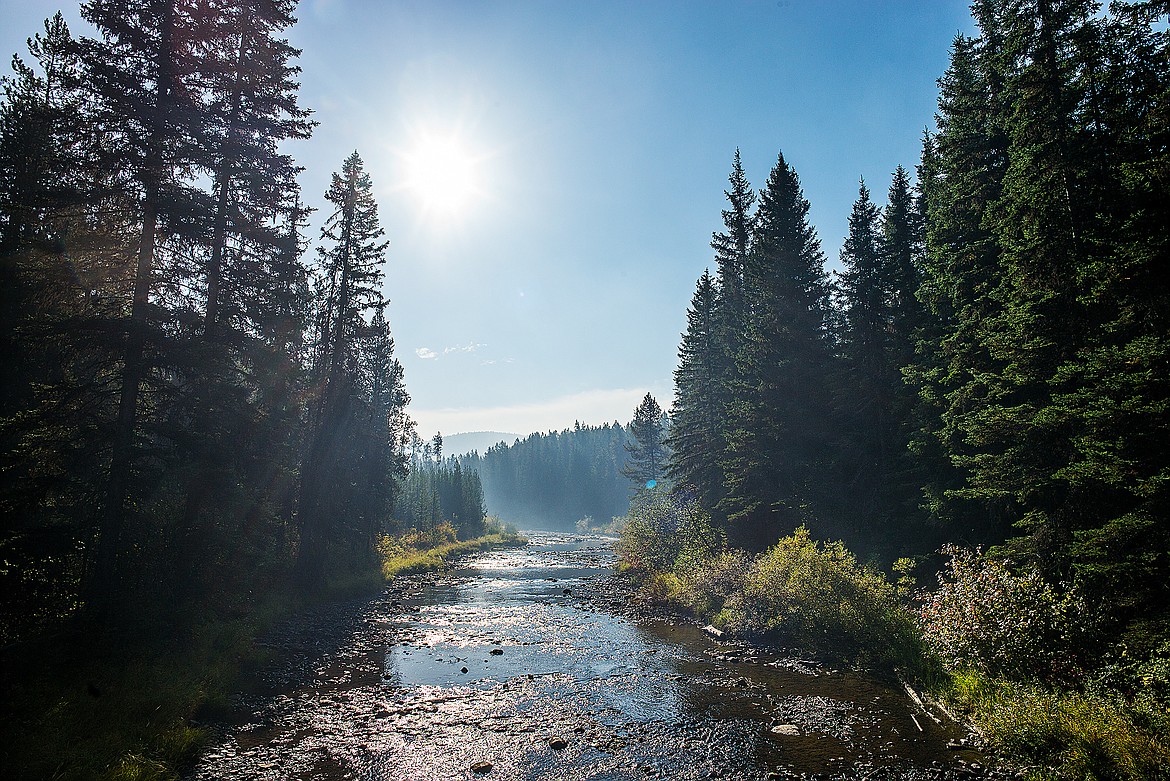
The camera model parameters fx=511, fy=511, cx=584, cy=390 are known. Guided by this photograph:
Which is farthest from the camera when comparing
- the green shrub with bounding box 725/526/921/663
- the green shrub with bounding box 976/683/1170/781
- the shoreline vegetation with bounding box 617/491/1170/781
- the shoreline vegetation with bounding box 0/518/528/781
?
the green shrub with bounding box 725/526/921/663

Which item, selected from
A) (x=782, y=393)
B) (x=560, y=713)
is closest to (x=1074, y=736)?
(x=560, y=713)

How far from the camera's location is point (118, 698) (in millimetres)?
8789

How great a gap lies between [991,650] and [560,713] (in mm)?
8722

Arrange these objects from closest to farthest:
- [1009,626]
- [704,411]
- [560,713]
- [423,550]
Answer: [1009,626] < [560,713] < [704,411] < [423,550]

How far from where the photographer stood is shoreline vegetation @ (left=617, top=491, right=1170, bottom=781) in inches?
282

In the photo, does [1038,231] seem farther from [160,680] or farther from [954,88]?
[160,680]

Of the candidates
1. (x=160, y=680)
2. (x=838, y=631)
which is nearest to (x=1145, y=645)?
(x=838, y=631)

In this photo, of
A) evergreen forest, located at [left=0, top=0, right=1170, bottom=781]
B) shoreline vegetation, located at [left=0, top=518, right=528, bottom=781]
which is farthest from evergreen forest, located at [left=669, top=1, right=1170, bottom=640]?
shoreline vegetation, located at [left=0, top=518, right=528, bottom=781]

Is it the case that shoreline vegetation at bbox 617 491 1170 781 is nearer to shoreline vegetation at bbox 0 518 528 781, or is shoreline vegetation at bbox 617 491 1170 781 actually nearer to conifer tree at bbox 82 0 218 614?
shoreline vegetation at bbox 0 518 528 781

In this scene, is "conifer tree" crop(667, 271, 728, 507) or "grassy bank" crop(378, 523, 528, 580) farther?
"grassy bank" crop(378, 523, 528, 580)

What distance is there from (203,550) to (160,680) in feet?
13.7

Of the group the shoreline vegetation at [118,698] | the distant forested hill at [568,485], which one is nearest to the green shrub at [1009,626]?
the shoreline vegetation at [118,698]

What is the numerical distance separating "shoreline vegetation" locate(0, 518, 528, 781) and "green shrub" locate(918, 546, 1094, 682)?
14.3 meters

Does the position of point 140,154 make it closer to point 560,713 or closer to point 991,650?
point 560,713
